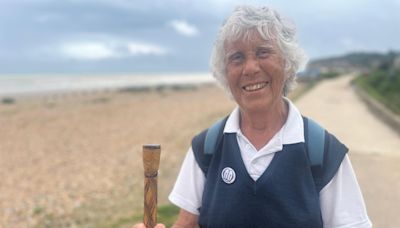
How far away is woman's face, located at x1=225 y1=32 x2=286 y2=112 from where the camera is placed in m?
1.98

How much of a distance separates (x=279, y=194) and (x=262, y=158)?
0.16 m

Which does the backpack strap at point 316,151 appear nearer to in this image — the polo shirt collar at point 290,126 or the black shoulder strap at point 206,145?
the polo shirt collar at point 290,126

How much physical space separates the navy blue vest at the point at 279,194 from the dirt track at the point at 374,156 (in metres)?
3.82

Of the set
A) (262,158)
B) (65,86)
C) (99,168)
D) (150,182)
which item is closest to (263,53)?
(262,158)

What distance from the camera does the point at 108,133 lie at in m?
15.6

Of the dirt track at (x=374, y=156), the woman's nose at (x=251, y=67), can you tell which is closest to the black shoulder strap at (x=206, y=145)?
the woman's nose at (x=251, y=67)

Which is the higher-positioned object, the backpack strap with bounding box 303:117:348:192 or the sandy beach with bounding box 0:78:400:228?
the backpack strap with bounding box 303:117:348:192

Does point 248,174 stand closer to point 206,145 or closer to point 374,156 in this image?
point 206,145

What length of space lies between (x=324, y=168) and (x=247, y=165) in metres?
0.29

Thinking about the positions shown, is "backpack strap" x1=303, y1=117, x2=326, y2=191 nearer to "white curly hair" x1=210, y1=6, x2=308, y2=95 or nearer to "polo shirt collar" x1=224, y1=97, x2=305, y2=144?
"polo shirt collar" x1=224, y1=97, x2=305, y2=144

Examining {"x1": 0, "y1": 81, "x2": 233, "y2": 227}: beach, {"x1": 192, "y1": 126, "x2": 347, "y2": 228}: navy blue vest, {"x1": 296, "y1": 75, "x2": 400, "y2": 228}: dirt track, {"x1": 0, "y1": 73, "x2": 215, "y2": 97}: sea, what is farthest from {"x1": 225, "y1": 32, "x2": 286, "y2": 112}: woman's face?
{"x1": 0, "y1": 73, "x2": 215, "y2": 97}: sea

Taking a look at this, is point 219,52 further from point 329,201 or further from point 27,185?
point 27,185

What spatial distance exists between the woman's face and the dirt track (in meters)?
3.89

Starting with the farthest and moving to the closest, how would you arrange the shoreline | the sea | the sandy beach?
the sea, the shoreline, the sandy beach
